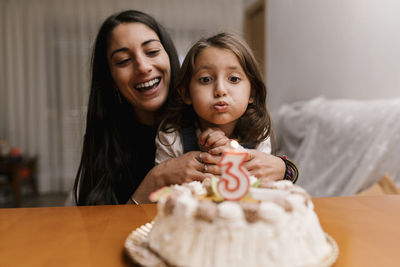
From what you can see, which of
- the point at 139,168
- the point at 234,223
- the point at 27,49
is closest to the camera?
the point at 234,223

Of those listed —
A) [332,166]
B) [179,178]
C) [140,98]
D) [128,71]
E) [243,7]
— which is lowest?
[332,166]

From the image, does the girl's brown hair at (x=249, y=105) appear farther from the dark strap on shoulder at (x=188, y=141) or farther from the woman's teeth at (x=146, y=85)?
the woman's teeth at (x=146, y=85)

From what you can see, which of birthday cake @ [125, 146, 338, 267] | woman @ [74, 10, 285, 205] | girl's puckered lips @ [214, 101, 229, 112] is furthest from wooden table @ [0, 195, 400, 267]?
woman @ [74, 10, 285, 205]

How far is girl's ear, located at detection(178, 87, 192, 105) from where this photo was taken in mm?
1286

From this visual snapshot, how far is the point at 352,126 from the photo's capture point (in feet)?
7.42

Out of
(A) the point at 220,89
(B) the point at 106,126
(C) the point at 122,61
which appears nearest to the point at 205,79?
(A) the point at 220,89

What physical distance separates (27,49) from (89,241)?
5.13 m

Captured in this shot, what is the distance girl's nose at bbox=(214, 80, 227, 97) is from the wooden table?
1.49ft

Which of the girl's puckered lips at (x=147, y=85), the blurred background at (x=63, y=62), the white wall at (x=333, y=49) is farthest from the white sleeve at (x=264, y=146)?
the blurred background at (x=63, y=62)

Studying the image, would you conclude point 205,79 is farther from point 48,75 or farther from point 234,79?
point 48,75

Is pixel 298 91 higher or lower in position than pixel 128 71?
lower

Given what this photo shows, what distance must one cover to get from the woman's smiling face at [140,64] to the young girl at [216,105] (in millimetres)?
126

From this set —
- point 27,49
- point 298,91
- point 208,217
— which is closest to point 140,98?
point 208,217

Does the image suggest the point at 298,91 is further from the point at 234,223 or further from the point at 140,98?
the point at 234,223
